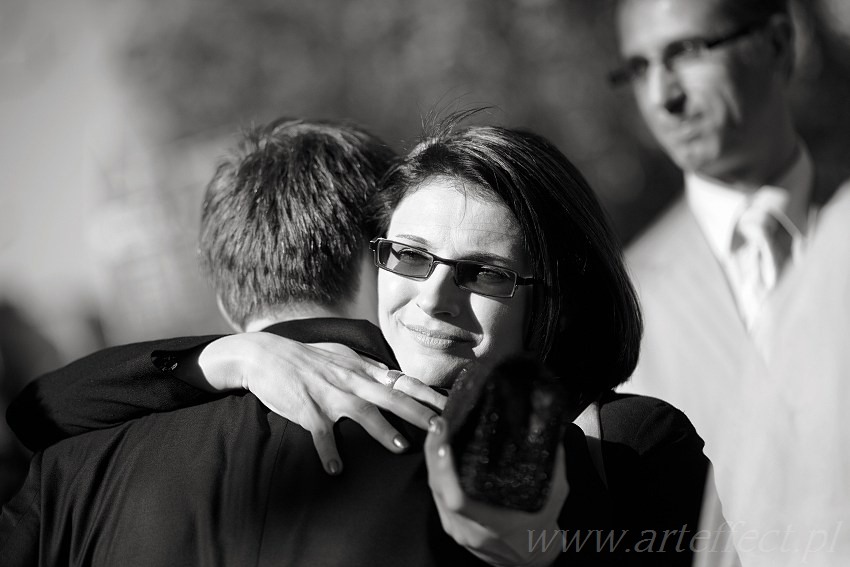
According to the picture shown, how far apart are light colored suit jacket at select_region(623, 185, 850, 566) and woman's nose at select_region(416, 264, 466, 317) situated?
1081 millimetres

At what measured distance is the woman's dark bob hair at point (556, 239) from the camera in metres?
1.88

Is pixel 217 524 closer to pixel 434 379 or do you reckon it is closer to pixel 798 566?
pixel 434 379

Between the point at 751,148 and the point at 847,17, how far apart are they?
186 inches

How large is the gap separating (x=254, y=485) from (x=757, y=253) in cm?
222

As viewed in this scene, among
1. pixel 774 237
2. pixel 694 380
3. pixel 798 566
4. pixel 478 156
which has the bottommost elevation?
pixel 798 566

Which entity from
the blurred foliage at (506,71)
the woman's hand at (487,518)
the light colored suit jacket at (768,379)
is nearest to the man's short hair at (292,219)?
the woman's hand at (487,518)

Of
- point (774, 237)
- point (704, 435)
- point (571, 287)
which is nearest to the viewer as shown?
point (571, 287)

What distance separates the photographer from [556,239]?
6.25ft

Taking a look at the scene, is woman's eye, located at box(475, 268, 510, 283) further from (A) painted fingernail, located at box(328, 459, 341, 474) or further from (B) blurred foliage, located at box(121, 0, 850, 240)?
(B) blurred foliage, located at box(121, 0, 850, 240)

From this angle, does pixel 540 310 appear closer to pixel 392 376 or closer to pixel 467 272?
pixel 467 272

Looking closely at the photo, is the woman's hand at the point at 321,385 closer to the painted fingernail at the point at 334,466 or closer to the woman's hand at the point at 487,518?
the painted fingernail at the point at 334,466

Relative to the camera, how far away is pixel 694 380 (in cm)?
299

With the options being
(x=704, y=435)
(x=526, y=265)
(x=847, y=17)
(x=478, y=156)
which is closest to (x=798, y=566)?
(x=704, y=435)

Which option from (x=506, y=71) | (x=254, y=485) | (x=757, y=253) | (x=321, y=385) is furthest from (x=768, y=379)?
(x=506, y=71)
